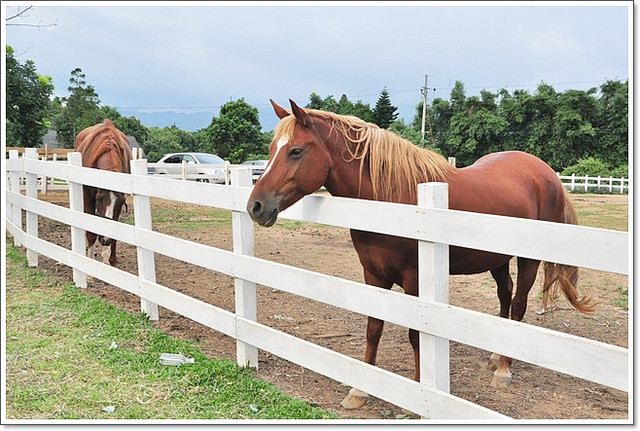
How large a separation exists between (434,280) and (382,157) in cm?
102

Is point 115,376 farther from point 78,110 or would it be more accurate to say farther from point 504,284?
point 78,110

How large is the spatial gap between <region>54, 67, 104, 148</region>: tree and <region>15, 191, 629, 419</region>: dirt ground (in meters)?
36.6

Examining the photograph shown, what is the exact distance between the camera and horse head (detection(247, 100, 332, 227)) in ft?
10.8

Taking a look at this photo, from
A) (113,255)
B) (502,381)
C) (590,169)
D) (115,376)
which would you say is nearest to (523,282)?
(502,381)

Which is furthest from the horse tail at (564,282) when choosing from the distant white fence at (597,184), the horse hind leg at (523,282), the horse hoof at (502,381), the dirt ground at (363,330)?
the distant white fence at (597,184)

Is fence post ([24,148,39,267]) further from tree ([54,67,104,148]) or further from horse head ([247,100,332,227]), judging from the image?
tree ([54,67,104,148])

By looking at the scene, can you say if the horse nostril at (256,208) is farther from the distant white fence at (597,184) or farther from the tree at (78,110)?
the tree at (78,110)

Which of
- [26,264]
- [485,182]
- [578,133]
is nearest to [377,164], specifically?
[485,182]

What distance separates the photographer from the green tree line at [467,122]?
109ft

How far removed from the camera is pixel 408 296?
296 cm

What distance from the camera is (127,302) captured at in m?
5.98

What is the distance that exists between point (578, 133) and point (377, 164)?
35.6 metres

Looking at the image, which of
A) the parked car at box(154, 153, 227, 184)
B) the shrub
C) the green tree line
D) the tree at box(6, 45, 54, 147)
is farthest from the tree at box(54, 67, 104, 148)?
the shrub

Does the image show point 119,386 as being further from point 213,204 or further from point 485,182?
point 485,182
